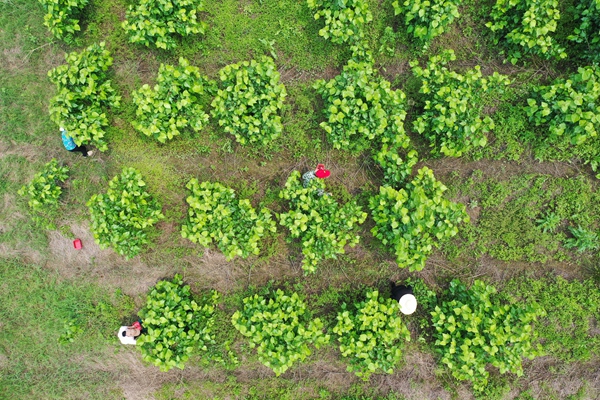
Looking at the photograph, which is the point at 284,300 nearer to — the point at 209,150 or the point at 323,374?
the point at 323,374

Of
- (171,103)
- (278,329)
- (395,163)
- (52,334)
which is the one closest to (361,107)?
(395,163)

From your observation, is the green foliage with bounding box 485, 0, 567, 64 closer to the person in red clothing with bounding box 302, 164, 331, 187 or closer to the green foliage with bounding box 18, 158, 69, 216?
the person in red clothing with bounding box 302, 164, 331, 187

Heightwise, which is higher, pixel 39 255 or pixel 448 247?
pixel 448 247

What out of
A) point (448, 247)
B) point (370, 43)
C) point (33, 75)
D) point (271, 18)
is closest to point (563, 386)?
point (448, 247)

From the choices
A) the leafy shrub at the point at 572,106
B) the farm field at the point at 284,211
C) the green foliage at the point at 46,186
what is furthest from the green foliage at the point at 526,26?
the green foliage at the point at 46,186

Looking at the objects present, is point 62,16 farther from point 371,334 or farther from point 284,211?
point 371,334

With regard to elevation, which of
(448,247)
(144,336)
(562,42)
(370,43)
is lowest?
(144,336)

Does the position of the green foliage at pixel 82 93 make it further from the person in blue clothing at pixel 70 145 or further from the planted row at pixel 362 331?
the planted row at pixel 362 331
